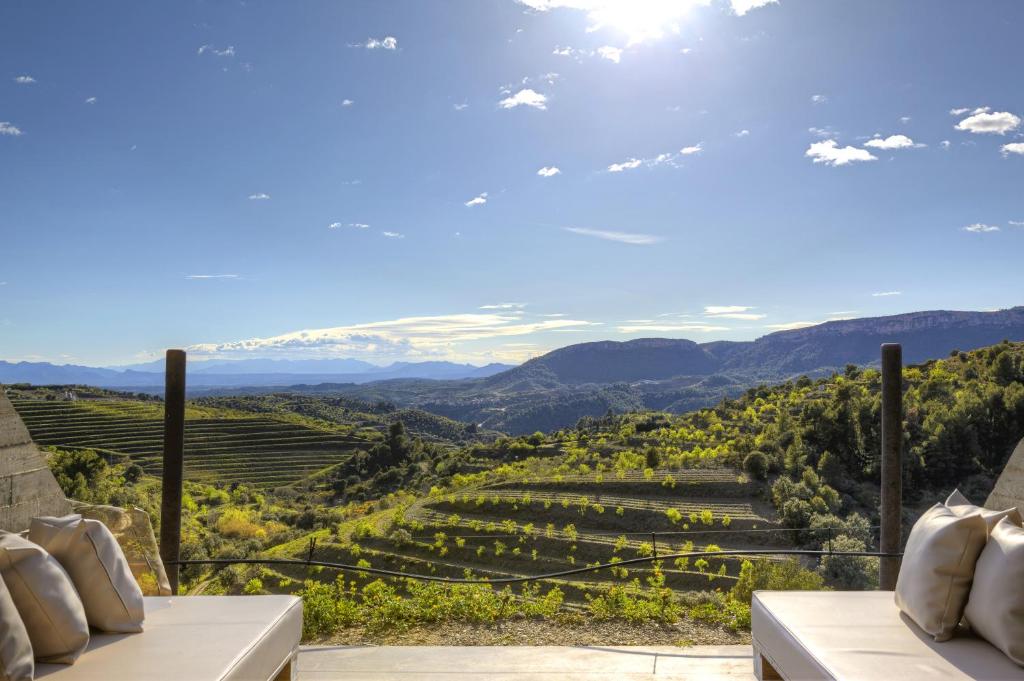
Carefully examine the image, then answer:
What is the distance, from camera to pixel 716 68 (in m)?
5.81

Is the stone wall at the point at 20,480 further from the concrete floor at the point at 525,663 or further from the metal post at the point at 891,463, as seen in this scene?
the metal post at the point at 891,463

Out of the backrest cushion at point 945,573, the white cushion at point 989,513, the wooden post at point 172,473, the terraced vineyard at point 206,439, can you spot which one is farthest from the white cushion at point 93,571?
the terraced vineyard at point 206,439

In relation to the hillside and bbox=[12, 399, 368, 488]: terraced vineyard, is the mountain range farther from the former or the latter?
bbox=[12, 399, 368, 488]: terraced vineyard

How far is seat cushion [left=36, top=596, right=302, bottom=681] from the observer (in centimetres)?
176

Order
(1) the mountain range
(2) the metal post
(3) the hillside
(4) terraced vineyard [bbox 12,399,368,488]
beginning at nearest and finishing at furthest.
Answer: (2) the metal post < (4) terraced vineyard [bbox 12,399,368,488] < (3) the hillside < (1) the mountain range

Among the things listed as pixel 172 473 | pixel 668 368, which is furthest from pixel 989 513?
pixel 668 368

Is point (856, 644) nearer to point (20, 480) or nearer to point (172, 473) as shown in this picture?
point (172, 473)

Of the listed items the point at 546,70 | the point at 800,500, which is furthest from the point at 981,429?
the point at 546,70

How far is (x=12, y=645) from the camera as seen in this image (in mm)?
1570

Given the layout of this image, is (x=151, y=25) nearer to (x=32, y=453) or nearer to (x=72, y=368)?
(x=32, y=453)

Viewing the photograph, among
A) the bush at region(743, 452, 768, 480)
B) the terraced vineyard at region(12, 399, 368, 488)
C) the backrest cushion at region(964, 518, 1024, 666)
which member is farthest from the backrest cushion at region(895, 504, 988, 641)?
the terraced vineyard at region(12, 399, 368, 488)

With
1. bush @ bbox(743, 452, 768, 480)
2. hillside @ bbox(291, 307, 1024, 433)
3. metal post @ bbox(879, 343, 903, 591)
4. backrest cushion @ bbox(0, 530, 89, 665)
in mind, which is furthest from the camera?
hillside @ bbox(291, 307, 1024, 433)

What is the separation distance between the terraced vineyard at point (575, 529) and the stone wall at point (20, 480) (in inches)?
357

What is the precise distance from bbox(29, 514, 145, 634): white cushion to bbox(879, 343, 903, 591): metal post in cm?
342
